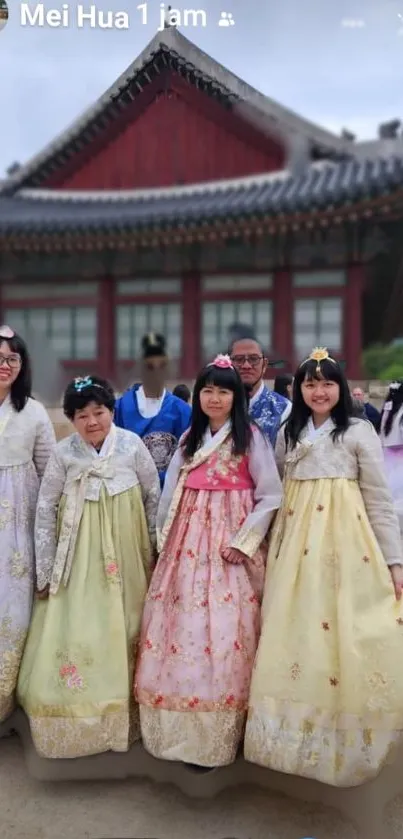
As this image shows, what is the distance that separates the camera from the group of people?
1872 millimetres

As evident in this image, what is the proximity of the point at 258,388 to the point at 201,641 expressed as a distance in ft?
3.67

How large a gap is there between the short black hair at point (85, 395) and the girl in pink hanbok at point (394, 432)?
6.18 feet

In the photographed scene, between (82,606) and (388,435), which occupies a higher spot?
(388,435)

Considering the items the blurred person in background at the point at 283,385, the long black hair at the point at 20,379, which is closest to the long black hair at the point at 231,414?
the long black hair at the point at 20,379

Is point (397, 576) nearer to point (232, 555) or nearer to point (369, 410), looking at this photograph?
point (232, 555)

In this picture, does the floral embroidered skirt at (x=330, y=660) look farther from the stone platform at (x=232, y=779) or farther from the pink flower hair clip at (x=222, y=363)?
the pink flower hair clip at (x=222, y=363)

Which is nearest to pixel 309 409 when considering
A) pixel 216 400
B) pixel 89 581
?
pixel 216 400

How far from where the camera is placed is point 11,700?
7.52ft

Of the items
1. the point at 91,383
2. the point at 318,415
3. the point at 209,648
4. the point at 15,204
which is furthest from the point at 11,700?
the point at 15,204

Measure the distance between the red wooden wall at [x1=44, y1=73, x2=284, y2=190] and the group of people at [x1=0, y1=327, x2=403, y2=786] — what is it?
1.47 meters

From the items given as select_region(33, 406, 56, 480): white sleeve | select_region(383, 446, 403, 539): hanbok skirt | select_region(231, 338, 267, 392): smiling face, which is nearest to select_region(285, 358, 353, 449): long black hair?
select_region(231, 338, 267, 392): smiling face

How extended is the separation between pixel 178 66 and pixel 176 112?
0.93 ft

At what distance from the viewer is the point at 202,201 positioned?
4051mm

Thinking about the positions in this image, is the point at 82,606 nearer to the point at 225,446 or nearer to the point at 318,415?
the point at 225,446
